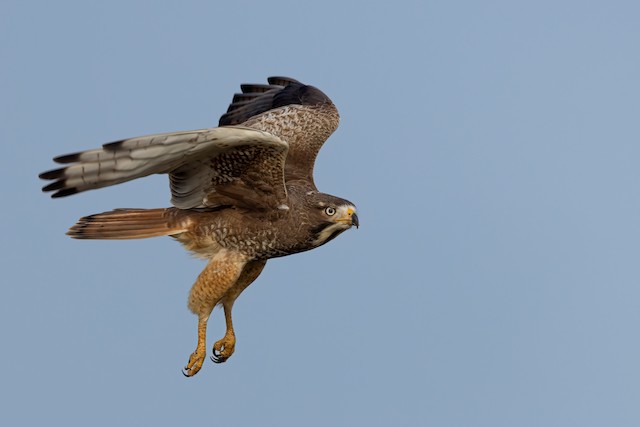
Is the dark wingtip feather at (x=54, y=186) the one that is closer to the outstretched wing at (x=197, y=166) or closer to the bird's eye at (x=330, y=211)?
the outstretched wing at (x=197, y=166)

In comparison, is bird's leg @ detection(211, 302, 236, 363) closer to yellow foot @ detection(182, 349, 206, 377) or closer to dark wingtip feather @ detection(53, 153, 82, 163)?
yellow foot @ detection(182, 349, 206, 377)

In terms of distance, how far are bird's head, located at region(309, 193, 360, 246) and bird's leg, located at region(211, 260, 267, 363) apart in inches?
36.1

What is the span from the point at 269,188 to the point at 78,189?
2211mm

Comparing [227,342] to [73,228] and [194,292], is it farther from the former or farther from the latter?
[73,228]

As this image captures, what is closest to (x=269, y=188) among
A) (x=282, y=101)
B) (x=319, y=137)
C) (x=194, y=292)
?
(x=194, y=292)

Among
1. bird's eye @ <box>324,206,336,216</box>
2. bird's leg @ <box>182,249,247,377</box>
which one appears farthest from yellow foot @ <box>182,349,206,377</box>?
bird's eye @ <box>324,206,336,216</box>

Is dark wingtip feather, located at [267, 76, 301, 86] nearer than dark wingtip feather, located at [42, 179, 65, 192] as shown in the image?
No

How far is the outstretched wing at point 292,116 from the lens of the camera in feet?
46.4

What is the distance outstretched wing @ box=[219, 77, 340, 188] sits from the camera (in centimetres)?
1414

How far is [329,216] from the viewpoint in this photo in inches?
487

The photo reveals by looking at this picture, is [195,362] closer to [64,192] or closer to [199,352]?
[199,352]

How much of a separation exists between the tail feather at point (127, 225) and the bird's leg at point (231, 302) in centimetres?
83

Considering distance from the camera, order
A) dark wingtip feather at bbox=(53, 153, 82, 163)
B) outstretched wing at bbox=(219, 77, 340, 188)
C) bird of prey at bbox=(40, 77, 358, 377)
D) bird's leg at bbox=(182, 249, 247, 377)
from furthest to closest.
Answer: outstretched wing at bbox=(219, 77, 340, 188), bird's leg at bbox=(182, 249, 247, 377), bird of prey at bbox=(40, 77, 358, 377), dark wingtip feather at bbox=(53, 153, 82, 163)

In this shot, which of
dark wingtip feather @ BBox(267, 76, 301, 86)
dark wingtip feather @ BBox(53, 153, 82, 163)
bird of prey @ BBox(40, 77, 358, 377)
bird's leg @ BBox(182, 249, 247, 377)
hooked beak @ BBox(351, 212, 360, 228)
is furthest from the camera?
dark wingtip feather @ BBox(267, 76, 301, 86)
